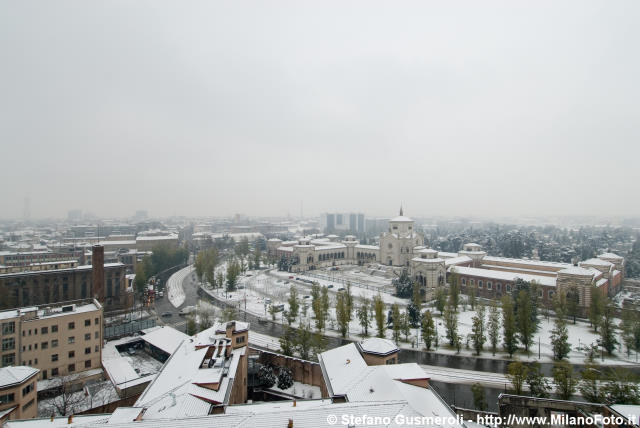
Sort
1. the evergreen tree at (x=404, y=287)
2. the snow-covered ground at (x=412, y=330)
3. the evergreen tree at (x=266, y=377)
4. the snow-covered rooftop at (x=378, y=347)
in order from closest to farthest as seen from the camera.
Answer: the snow-covered rooftop at (x=378, y=347)
the evergreen tree at (x=266, y=377)
the snow-covered ground at (x=412, y=330)
the evergreen tree at (x=404, y=287)

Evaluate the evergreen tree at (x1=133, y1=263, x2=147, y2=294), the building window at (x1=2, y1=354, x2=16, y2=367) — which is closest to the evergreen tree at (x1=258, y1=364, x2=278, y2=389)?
the building window at (x1=2, y1=354, x2=16, y2=367)

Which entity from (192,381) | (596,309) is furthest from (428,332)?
(192,381)

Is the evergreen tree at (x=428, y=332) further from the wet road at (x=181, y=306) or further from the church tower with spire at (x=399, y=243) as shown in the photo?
the church tower with spire at (x=399, y=243)

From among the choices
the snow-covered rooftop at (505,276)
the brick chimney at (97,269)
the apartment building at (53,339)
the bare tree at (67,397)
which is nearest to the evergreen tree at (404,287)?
the snow-covered rooftop at (505,276)

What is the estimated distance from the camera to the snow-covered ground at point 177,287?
3712cm

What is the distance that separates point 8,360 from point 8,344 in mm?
913

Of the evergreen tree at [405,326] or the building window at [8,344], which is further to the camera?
the evergreen tree at [405,326]

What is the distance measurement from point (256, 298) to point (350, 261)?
2654 centimetres

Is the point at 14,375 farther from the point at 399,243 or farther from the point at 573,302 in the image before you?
the point at 399,243

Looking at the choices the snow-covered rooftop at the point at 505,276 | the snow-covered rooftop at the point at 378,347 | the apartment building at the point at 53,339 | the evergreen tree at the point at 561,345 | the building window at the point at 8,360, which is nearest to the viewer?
the snow-covered rooftop at the point at 378,347

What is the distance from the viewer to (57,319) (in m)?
20.5

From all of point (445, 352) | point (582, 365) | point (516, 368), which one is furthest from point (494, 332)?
point (516, 368)

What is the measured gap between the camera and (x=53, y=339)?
→ 2030cm

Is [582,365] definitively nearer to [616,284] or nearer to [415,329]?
[415,329]
